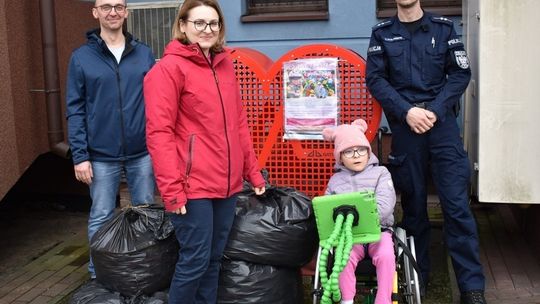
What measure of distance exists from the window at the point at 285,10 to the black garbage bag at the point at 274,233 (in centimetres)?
269

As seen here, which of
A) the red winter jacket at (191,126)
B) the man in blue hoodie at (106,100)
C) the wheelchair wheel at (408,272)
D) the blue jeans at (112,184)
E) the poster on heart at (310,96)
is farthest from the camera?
the poster on heart at (310,96)

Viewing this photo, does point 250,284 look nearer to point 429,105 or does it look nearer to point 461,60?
point 429,105

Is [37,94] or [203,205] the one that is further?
[37,94]

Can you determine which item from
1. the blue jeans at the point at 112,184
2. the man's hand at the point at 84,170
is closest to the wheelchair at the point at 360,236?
the blue jeans at the point at 112,184

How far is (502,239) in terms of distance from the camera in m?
5.24

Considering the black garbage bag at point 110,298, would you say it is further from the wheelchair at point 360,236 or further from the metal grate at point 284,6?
the metal grate at point 284,6

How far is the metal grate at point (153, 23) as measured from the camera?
250 inches

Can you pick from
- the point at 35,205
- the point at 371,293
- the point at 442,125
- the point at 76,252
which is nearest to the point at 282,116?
the point at 442,125

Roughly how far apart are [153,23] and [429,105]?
11.6 feet

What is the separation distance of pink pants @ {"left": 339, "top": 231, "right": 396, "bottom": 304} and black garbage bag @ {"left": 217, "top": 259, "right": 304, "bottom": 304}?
0.47 metres

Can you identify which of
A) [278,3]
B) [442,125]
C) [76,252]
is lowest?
[76,252]

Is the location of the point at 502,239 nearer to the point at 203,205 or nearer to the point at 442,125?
the point at 442,125

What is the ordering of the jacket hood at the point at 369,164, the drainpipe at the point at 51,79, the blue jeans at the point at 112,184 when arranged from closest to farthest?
the jacket hood at the point at 369,164
the blue jeans at the point at 112,184
the drainpipe at the point at 51,79

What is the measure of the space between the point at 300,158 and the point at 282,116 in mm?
315
